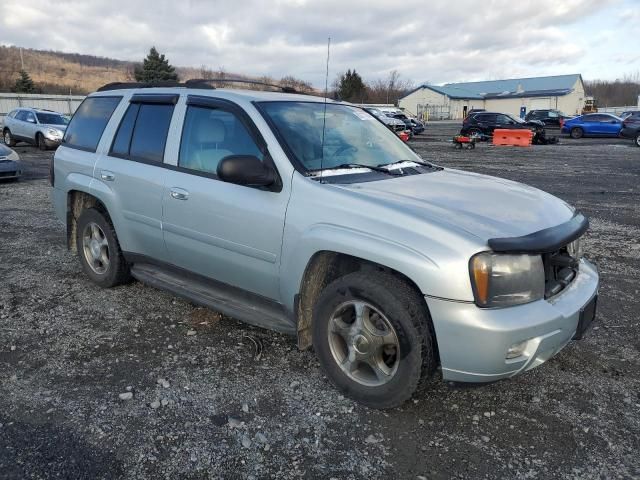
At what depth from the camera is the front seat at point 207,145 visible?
379cm

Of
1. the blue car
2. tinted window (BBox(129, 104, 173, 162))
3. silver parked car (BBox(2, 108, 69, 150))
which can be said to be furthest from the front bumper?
the blue car

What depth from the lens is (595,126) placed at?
3056cm

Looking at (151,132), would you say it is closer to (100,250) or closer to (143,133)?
(143,133)

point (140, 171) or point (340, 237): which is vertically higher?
point (140, 171)

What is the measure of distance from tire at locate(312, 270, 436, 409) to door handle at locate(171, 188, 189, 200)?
1.36 meters

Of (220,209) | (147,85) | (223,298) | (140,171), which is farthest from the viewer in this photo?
(147,85)

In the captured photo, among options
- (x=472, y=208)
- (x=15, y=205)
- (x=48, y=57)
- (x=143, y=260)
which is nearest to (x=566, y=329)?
(x=472, y=208)

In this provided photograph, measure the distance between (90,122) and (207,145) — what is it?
1.88m

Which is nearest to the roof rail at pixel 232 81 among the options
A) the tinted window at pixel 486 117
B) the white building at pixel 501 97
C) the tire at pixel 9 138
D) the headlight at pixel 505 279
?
the headlight at pixel 505 279

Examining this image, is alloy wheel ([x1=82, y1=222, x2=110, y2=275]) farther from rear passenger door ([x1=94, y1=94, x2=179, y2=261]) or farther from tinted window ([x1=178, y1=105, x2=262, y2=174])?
tinted window ([x1=178, y1=105, x2=262, y2=174])

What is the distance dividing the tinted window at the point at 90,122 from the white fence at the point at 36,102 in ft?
95.5

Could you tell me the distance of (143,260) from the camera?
452 centimetres

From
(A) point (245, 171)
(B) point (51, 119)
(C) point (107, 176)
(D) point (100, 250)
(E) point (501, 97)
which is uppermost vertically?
(E) point (501, 97)

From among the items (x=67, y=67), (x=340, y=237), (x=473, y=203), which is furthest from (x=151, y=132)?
(x=67, y=67)
